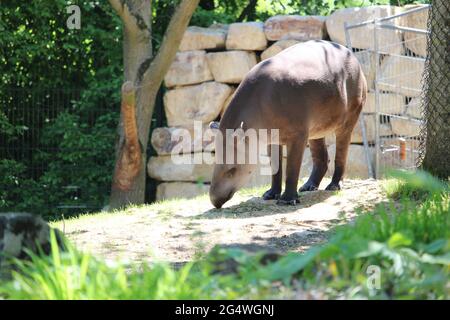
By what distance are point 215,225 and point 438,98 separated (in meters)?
2.52

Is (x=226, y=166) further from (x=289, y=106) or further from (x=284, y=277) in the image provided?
(x=284, y=277)

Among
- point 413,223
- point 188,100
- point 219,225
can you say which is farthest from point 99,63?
point 413,223

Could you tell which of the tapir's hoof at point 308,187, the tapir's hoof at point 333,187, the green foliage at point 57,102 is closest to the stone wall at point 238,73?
the green foliage at point 57,102

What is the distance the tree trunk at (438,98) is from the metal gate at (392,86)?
430 centimetres

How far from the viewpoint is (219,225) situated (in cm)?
761

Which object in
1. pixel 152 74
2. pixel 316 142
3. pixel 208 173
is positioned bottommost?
pixel 208 173

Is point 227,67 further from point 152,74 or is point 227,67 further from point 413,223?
point 413,223

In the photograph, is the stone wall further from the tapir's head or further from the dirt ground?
the tapir's head

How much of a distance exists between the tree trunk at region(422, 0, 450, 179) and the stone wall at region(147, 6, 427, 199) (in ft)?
15.0

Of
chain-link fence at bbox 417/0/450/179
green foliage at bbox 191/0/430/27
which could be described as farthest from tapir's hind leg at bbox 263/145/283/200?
green foliage at bbox 191/0/430/27

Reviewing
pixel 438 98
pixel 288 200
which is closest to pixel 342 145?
pixel 288 200

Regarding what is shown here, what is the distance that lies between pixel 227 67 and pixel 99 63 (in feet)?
8.57

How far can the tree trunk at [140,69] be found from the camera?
11.4 metres

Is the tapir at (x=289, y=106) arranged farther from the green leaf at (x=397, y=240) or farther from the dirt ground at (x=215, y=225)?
the green leaf at (x=397, y=240)
